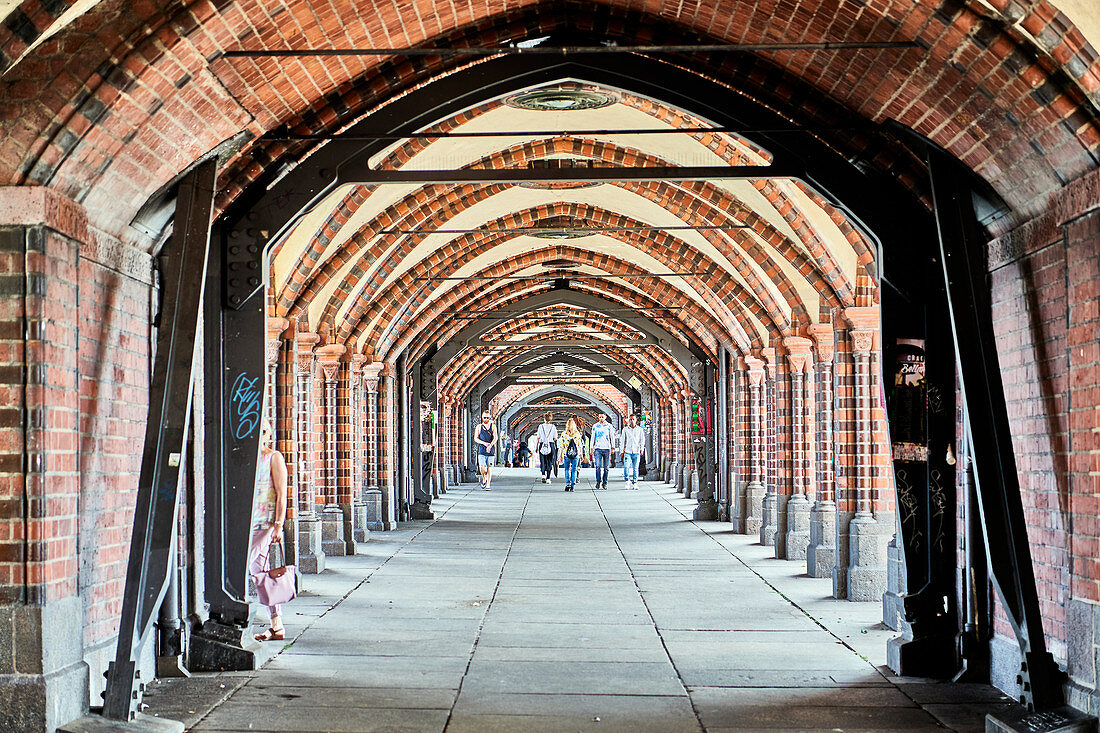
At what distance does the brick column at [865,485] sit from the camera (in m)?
11.1

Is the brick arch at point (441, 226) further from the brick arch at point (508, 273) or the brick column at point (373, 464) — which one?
the brick column at point (373, 464)

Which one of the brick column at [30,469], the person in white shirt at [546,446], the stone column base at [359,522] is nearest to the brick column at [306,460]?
the stone column base at [359,522]

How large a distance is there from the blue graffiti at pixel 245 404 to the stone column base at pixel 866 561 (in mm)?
5441

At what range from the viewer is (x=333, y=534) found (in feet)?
50.7

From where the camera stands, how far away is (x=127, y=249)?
7121 mm

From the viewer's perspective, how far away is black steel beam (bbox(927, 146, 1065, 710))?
6.21 metres

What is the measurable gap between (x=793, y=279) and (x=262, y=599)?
7574 mm

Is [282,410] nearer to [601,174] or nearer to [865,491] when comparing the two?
[865,491]

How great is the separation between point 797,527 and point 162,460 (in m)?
9.79

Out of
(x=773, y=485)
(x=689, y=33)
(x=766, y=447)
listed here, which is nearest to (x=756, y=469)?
(x=766, y=447)

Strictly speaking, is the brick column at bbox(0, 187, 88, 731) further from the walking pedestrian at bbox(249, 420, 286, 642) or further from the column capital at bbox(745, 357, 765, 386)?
the column capital at bbox(745, 357, 765, 386)

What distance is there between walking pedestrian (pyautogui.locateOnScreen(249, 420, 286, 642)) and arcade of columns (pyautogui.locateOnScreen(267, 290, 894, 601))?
8.87ft

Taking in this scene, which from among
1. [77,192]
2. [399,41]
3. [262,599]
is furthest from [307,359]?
[77,192]

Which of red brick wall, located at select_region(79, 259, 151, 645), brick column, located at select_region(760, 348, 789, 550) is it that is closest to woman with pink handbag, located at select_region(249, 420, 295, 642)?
red brick wall, located at select_region(79, 259, 151, 645)
